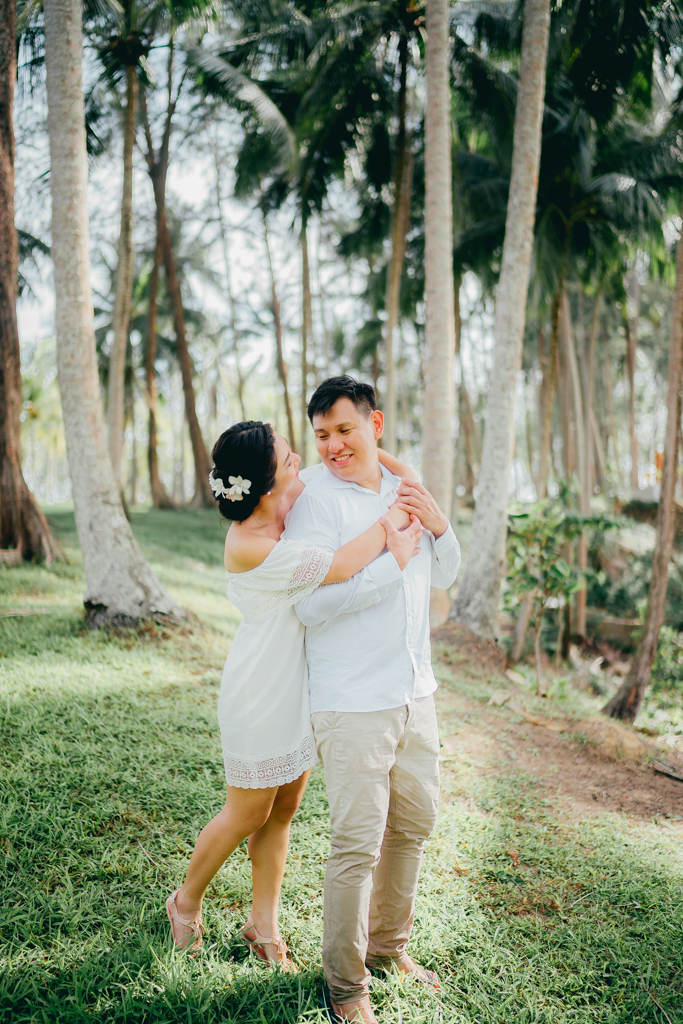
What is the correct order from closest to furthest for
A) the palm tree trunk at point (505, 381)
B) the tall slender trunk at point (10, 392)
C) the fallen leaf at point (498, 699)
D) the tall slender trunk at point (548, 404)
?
the fallen leaf at point (498, 699), the tall slender trunk at point (10, 392), the palm tree trunk at point (505, 381), the tall slender trunk at point (548, 404)

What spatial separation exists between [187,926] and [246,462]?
1832 millimetres

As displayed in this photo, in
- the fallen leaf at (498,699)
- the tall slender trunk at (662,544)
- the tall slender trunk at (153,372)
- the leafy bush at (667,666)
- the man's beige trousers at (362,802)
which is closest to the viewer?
the man's beige trousers at (362,802)

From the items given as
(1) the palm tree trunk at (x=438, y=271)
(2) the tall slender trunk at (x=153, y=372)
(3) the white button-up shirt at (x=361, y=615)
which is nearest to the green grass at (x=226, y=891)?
(3) the white button-up shirt at (x=361, y=615)

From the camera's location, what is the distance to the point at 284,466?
2.32 m

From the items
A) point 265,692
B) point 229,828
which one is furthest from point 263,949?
point 265,692

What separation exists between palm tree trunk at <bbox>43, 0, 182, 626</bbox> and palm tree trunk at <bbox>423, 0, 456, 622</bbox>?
3194 mm

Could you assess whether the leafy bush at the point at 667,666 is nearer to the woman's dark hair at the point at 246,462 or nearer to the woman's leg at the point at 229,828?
the woman's leg at the point at 229,828

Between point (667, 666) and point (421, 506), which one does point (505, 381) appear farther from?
point (667, 666)

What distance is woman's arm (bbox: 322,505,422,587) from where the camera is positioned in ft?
6.93

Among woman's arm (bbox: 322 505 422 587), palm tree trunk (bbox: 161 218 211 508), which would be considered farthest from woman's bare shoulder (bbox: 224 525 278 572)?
palm tree trunk (bbox: 161 218 211 508)

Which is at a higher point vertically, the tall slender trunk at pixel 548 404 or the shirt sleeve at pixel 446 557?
the tall slender trunk at pixel 548 404

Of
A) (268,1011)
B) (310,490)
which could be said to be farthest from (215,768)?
(310,490)

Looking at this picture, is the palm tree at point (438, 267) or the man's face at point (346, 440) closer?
the man's face at point (346, 440)

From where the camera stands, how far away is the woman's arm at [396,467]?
103 inches
